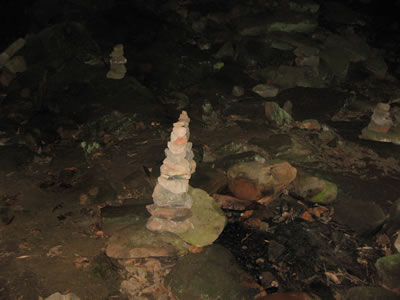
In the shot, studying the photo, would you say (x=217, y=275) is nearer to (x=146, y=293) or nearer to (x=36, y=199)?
(x=146, y=293)

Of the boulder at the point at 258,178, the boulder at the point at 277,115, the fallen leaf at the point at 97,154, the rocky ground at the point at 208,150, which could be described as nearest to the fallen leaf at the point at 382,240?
the rocky ground at the point at 208,150

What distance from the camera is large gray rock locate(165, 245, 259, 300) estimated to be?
3.33 metres

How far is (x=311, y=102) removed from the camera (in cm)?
791

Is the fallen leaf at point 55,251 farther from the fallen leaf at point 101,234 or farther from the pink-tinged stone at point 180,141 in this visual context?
the pink-tinged stone at point 180,141

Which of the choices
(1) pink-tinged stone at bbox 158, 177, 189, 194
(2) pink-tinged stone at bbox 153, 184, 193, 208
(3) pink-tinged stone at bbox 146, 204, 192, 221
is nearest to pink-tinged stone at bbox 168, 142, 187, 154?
(1) pink-tinged stone at bbox 158, 177, 189, 194

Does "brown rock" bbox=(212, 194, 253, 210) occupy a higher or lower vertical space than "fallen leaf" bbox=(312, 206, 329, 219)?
higher

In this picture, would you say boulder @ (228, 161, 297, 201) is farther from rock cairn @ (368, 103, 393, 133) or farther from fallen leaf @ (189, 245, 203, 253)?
rock cairn @ (368, 103, 393, 133)

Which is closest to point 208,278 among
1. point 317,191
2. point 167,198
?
point 167,198

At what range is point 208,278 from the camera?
136 inches

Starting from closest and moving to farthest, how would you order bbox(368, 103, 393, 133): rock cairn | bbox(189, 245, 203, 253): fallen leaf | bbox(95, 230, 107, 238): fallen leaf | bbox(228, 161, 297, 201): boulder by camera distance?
bbox(189, 245, 203, 253): fallen leaf, bbox(95, 230, 107, 238): fallen leaf, bbox(228, 161, 297, 201): boulder, bbox(368, 103, 393, 133): rock cairn

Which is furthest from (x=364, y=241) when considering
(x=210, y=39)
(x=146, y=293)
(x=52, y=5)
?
(x=52, y=5)

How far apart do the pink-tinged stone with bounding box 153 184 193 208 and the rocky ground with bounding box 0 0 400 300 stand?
0.40 meters

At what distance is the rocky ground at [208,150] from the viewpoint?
11.9ft

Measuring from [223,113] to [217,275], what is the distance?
4297 millimetres
